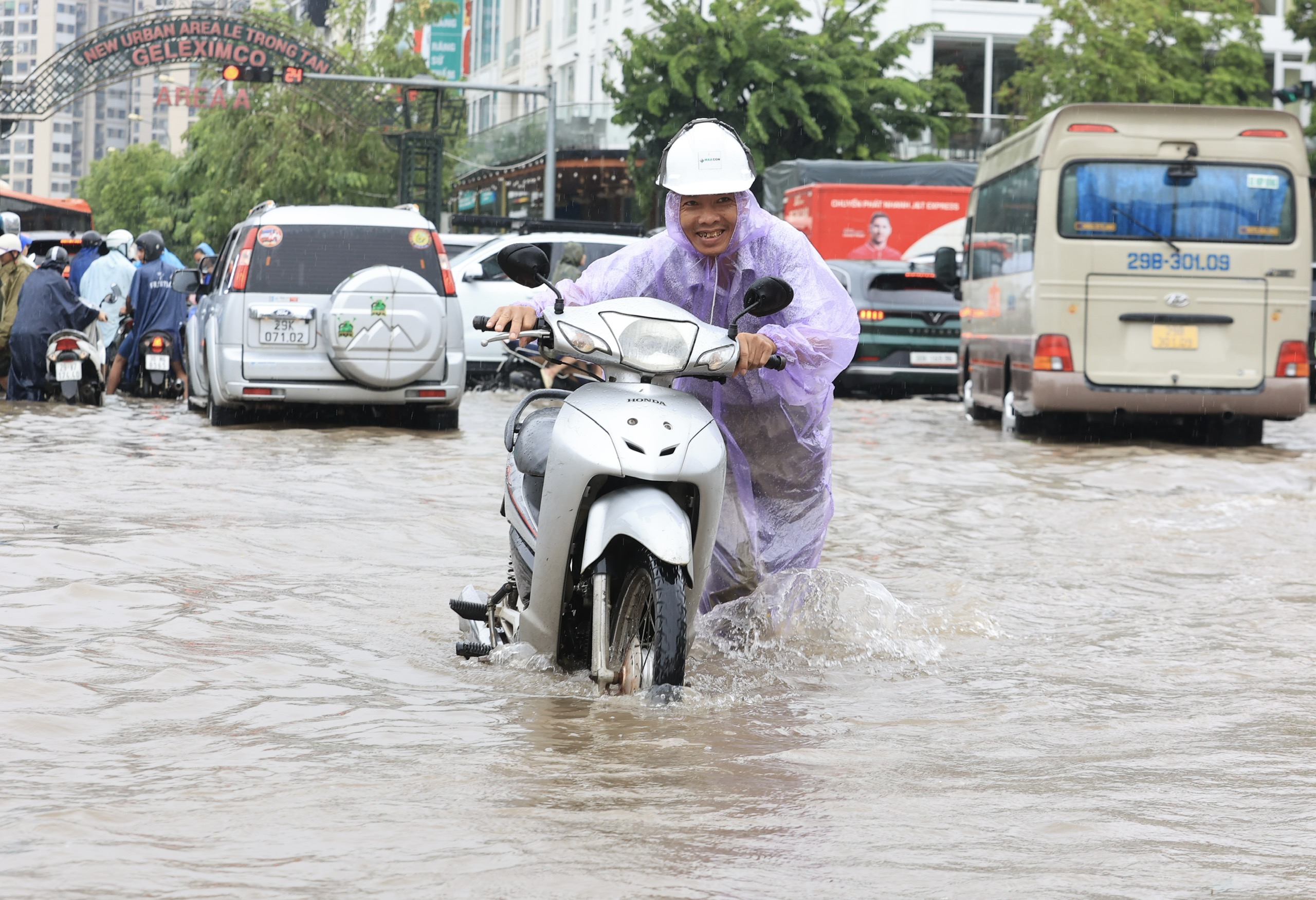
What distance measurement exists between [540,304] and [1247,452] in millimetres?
11779

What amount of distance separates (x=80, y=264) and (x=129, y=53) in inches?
683

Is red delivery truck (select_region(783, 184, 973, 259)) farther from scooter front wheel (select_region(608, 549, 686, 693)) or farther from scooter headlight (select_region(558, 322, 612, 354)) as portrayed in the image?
scooter headlight (select_region(558, 322, 612, 354))

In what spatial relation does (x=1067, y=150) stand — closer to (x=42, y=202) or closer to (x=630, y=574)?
(x=630, y=574)

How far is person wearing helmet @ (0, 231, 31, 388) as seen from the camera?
19.6 m

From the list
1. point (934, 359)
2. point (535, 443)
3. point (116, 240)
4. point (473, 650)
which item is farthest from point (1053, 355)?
point (535, 443)

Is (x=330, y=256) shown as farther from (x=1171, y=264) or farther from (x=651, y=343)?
(x=651, y=343)

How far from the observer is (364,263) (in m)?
15.8

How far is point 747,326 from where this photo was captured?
6059 millimetres

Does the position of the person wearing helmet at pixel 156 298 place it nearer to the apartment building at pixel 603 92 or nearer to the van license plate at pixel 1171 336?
the van license plate at pixel 1171 336

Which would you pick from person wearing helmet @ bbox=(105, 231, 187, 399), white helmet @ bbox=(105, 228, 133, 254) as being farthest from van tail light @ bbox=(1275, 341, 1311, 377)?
white helmet @ bbox=(105, 228, 133, 254)

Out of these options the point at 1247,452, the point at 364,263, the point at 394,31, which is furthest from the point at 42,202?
the point at 1247,452

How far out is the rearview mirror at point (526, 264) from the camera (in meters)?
5.28

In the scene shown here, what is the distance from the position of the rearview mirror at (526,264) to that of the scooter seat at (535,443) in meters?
0.38

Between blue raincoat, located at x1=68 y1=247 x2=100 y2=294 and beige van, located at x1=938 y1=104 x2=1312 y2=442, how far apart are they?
1204 cm
